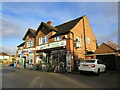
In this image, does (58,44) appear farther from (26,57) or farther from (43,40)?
(26,57)

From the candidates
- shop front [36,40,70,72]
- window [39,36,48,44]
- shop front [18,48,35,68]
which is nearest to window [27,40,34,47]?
shop front [18,48,35,68]

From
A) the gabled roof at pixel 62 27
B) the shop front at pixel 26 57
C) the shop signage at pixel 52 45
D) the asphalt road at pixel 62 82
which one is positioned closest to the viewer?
the asphalt road at pixel 62 82

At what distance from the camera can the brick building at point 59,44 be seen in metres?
15.9

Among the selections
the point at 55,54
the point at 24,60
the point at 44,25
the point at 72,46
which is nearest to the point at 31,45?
the point at 24,60

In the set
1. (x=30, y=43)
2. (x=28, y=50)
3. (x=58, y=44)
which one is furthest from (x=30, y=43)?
(x=58, y=44)

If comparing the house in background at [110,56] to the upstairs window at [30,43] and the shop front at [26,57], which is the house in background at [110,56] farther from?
the upstairs window at [30,43]

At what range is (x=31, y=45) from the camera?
77.2 ft

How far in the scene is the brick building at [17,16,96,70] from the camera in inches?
627

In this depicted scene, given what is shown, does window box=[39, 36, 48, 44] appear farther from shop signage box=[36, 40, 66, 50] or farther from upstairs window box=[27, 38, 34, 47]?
upstairs window box=[27, 38, 34, 47]

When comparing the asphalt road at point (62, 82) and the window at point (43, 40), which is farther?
the window at point (43, 40)

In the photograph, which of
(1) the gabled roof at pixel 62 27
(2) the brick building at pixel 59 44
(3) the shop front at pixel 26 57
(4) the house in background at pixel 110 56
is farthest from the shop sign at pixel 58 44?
(3) the shop front at pixel 26 57

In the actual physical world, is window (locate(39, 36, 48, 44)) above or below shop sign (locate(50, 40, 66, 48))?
above

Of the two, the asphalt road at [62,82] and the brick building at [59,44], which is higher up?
the brick building at [59,44]

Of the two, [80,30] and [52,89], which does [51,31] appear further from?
[52,89]
